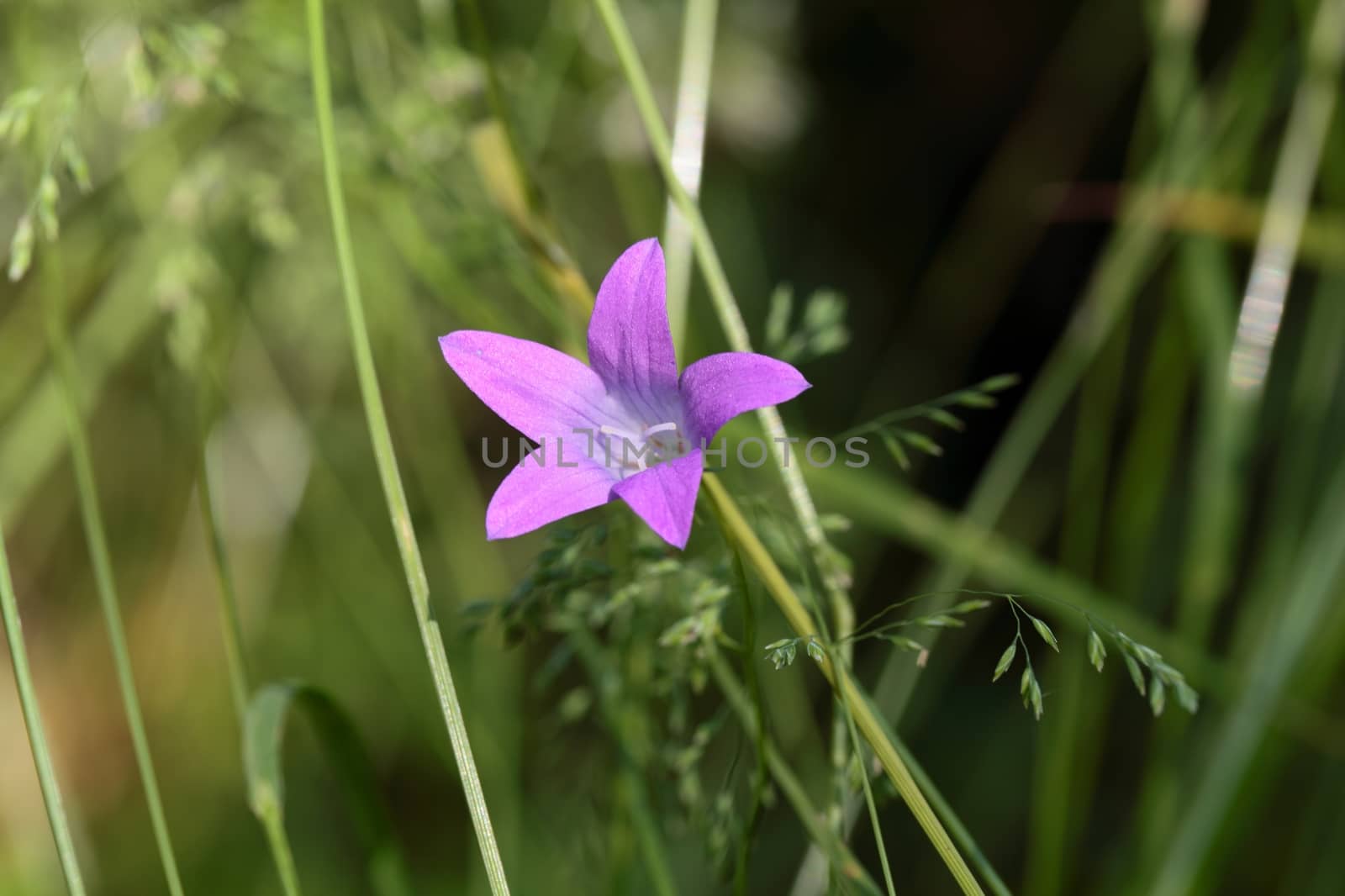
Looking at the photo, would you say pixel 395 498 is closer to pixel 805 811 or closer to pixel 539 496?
pixel 539 496

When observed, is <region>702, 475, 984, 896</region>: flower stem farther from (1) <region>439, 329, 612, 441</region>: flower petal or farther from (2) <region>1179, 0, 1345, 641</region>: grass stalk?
(2) <region>1179, 0, 1345, 641</region>: grass stalk

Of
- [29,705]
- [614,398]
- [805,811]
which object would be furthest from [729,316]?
[29,705]

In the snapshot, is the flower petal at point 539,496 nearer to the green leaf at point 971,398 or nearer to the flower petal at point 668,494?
the flower petal at point 668,494

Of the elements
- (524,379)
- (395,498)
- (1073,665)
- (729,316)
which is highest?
(729,316)

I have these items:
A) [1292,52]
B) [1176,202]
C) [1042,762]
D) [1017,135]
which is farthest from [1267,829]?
[1017,135]

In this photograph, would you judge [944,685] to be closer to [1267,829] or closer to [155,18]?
[1267,829]

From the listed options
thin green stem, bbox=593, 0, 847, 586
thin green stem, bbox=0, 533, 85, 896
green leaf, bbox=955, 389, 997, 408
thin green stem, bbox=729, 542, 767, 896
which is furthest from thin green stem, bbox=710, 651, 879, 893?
thin green stem, bbox=0, 533, 85, 896
